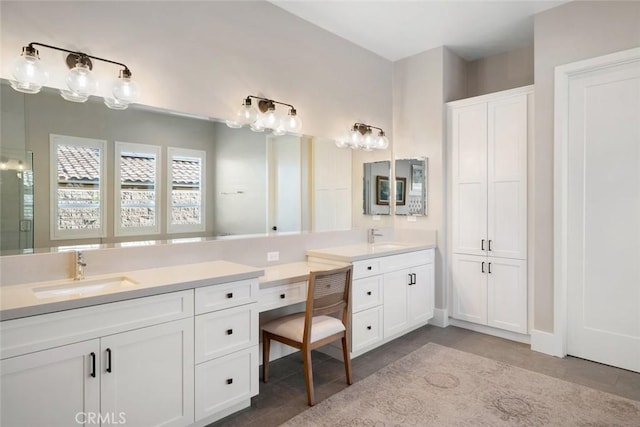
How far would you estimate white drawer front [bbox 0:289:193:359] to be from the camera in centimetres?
148

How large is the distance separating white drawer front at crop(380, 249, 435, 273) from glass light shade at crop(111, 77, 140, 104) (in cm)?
228

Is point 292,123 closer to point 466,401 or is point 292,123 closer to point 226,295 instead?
point 226,295

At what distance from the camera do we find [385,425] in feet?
7.13

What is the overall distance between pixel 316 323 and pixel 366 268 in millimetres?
754

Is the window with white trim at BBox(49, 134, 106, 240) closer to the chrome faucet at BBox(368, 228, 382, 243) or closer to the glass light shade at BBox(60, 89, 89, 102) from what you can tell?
the glass light shade at BBox(60, 89, 89, 102)

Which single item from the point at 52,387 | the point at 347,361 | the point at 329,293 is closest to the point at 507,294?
the point at 347,361

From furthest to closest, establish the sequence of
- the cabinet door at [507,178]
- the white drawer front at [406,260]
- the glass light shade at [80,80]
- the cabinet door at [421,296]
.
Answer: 1. the cabinet door at [421,296]
2. the cabinet door at [507,178]
3. the white drawer front at [406,260]
4. the glass light shade at [80,80]

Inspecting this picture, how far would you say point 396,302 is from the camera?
11.3ft

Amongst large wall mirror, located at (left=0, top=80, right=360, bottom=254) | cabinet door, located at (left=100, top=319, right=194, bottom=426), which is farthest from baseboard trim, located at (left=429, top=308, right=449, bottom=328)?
cabinet door, located at (left=100, top=319, right=194, bottom=426)

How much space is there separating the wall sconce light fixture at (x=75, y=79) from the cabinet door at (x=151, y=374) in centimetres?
134

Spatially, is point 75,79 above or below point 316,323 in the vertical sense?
above

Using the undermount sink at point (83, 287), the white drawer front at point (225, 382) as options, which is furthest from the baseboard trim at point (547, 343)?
the undermount sink at point (83, 287)

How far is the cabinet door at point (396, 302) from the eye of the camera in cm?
332

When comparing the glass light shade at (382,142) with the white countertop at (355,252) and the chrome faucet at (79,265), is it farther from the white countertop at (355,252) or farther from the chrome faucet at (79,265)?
the chrome faucet at (79,265)
